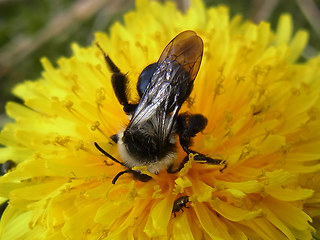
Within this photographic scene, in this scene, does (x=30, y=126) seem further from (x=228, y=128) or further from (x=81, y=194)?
(x=228, y=128)

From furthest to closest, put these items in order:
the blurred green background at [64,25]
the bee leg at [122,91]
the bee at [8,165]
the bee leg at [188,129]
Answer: the blurred green background at [64,25], the bee at [8,165], the bee leg at [122,91], the bee leg at [188,129]

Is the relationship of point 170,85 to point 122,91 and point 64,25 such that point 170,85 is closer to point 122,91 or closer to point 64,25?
point 122,91

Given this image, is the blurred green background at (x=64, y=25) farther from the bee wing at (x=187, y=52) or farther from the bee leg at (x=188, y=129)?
the bee leg at (x=188, y=129)

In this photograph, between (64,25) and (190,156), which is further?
(64,25)

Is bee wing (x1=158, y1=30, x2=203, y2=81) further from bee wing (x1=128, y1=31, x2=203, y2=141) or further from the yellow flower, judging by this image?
the yellow flower

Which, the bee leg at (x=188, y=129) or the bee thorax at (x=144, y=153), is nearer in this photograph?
the bee thorax at (x=144, y=153)

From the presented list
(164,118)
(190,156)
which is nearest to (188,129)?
(190,156)

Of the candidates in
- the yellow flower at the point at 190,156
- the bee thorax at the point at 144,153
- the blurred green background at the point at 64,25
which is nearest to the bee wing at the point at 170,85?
the bee thorax at the point at 144,153
